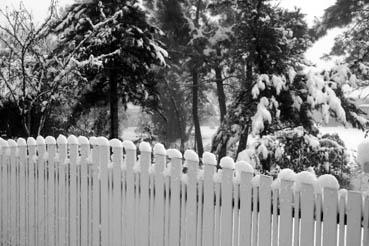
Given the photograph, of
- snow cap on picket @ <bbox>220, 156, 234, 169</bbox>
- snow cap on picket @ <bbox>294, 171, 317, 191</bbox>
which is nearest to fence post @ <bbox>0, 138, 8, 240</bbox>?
snow cap on picket @ <bbox>220, 156, 234, 169</bbox>

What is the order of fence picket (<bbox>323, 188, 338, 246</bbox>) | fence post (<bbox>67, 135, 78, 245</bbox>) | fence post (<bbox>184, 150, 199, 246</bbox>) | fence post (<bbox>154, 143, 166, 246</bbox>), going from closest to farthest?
fence picket (<bbox>323, 188, 338, 246</bbox>), fence post (<bbox>184, 150, 199, 246</bbox>), fence post (<bbox>154, 143, 166, 246</bbox>), fence post (<bbox>67, 135, 78, 245</bbox>)

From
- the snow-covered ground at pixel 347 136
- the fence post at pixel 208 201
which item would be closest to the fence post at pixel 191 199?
the fence post at pixel 208 201

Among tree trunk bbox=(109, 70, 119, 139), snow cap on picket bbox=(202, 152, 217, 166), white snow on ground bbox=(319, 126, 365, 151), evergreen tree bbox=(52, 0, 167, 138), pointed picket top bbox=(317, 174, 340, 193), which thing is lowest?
white snow on ground bbox=(319, 126, 365, 151)

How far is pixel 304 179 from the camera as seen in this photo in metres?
2.80

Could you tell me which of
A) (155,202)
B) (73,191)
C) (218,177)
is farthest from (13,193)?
(218,177)

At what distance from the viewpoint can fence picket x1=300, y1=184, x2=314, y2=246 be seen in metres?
2.75

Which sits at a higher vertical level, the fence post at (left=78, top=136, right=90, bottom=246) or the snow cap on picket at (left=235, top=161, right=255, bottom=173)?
the snow cap on picket at (left=235, top=161, right=255, bottom=173)

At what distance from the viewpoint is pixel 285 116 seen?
10086 millimetres

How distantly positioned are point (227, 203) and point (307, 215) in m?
0.63

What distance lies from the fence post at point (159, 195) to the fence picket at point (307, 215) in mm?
1266

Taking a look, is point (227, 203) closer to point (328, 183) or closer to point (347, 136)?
point (328, 183)

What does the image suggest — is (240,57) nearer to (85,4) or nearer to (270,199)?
Result: (85,4)

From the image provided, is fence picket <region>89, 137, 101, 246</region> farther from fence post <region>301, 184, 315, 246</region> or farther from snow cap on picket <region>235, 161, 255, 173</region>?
fence post <region>301, 184, 315, 246</region>

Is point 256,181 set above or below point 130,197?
above
